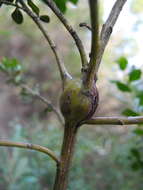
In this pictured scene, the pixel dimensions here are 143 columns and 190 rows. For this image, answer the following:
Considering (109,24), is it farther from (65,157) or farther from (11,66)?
(11,66)

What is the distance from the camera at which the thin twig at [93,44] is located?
0.70 feet

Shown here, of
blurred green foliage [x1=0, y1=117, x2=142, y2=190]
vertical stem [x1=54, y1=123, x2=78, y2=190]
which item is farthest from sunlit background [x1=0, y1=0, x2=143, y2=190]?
vertical stem [x1=54, y1=123, x2=78, y2=190]

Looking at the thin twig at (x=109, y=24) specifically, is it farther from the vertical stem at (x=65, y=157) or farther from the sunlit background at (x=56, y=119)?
the sunlit background at (x=56, y=119)

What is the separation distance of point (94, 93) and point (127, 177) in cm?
→ 157

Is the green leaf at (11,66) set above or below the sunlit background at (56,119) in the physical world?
above

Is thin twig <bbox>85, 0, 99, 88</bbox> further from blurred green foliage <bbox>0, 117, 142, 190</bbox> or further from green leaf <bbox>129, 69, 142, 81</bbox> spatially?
blurred green foliage <bbox>0, 117, 142, 190</bbox>

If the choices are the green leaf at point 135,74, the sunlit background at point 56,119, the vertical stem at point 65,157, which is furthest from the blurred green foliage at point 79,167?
the vertical stem at point 65,157

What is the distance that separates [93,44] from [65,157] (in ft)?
0.43

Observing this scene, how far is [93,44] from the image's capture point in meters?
0.27

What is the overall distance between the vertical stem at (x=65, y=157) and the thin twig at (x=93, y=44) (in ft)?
0.18

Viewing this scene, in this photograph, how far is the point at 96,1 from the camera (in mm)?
211

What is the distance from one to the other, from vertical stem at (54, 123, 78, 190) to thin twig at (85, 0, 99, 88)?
0.18 feet

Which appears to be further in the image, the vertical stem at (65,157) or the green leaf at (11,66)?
the green leaf at (11,66)

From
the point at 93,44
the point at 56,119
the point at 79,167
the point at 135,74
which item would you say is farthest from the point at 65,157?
the point at 56,119
